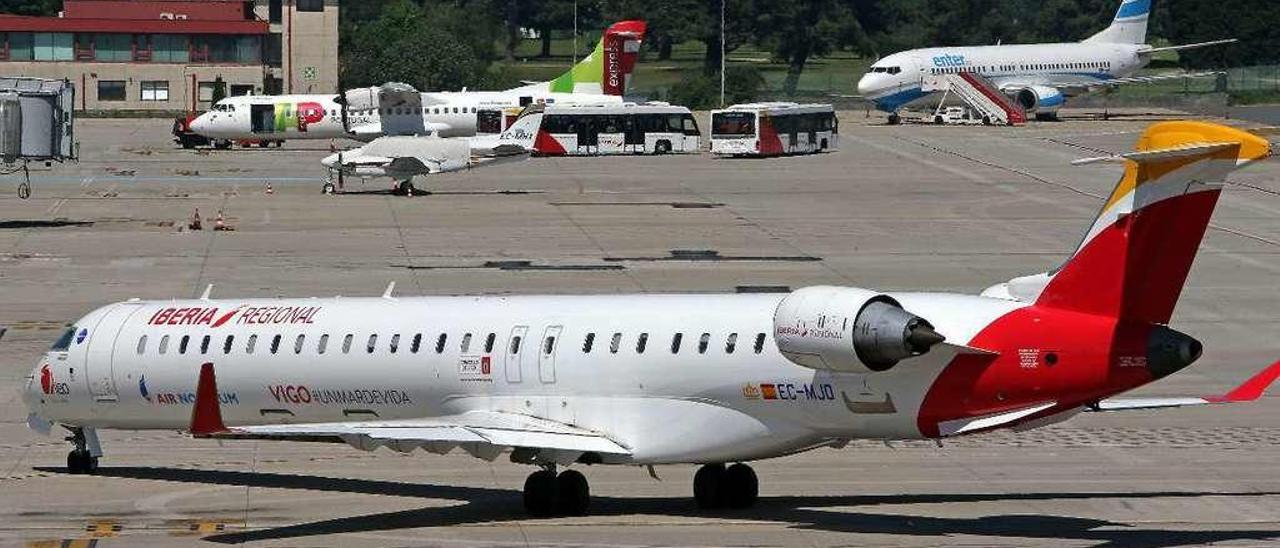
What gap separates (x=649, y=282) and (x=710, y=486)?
→ 27.2m

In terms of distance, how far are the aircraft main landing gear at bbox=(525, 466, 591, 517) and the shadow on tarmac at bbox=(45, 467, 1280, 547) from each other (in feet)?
0.89

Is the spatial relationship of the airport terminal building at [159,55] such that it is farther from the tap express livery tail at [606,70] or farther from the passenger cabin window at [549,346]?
the passenger cabin window at [549,346]

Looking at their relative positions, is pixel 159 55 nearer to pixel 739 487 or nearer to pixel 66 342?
pixel 66 342

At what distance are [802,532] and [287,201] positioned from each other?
55853 mm

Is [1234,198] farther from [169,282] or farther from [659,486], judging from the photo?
[659,486]

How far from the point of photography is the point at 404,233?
66688 millimetres

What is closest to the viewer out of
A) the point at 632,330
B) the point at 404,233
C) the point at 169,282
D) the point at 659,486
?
the point at 632,330

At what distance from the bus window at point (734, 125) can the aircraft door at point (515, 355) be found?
7716 centimetres

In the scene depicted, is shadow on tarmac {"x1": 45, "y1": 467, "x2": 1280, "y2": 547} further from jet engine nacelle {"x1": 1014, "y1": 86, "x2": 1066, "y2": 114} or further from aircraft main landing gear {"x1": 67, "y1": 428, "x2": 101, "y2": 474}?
jet engine nacelle {"x1": 1014, "y1": 86, "x2": 1066, "y2": 114}

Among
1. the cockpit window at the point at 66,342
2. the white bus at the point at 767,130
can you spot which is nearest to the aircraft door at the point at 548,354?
the cockpit window at the point at 66,342

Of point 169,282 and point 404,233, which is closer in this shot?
point 169,282

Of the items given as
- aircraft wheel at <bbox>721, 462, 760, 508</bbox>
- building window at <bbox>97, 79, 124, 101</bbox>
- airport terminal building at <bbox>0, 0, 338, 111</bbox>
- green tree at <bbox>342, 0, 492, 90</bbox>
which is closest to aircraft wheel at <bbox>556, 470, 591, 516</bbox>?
aircraft wheel at <bbox>721, 462, 760, 508</bbox>

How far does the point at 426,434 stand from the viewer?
25.2 meters

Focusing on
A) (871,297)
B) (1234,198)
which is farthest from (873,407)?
(1234,198)
